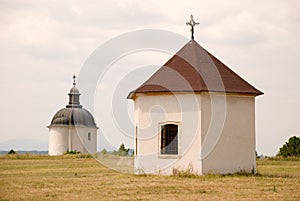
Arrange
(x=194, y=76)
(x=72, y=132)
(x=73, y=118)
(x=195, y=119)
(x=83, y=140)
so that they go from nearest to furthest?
(x=195, y=119) → (x=194, y=76) → (x=72, y=132) → (x=73, y=118) → (x=83, y=140)

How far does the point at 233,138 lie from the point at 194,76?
3108mm

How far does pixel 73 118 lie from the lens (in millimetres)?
70250

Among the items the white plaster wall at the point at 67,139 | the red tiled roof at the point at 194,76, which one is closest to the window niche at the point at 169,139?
the red tiled roof at the point at 194,76

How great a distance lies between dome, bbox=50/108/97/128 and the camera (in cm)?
6988

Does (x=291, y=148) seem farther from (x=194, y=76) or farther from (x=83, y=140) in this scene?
(x=83, y=140)

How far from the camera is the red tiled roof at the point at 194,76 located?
24344 mm

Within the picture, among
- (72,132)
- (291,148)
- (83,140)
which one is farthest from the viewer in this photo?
(83,140)

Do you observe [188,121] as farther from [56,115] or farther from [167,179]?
[56,115]

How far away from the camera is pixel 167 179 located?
72.5 ft

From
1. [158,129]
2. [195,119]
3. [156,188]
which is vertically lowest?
[156,188]

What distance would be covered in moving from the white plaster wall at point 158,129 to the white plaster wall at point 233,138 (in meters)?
0.41

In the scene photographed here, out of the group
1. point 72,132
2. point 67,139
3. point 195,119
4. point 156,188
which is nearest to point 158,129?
point 195,119

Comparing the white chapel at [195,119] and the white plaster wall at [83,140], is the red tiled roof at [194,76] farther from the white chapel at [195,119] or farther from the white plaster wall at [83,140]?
the white plaster wall at [83,140]

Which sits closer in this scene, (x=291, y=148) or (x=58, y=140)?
(x=291, y=148)
